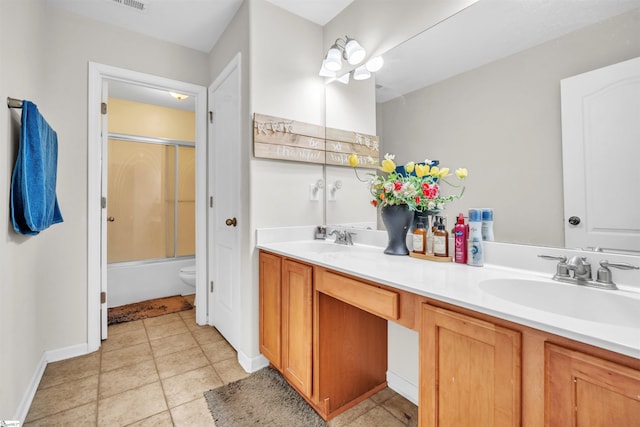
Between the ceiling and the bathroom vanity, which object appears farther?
the ceiling

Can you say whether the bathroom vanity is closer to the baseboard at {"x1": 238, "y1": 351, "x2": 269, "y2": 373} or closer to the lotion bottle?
the lotion bottle

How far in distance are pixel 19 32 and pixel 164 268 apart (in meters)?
2.52

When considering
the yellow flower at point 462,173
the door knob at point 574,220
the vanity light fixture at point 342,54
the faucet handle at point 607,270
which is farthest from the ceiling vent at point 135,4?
the faucet handle at point 607,270

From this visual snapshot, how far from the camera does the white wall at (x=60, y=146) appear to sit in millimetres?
1478

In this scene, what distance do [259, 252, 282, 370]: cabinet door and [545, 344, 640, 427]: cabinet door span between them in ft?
4.18

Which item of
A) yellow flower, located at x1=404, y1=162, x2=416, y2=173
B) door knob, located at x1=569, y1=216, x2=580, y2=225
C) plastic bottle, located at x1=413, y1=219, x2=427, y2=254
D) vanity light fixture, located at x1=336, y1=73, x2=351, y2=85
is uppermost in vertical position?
vanity light fixture, located at x1=336, y1=73, x2=351, y2=85

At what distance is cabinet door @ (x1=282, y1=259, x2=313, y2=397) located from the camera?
1457 millimetres

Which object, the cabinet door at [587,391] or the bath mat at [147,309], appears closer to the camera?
the cabinet door at [587,391]

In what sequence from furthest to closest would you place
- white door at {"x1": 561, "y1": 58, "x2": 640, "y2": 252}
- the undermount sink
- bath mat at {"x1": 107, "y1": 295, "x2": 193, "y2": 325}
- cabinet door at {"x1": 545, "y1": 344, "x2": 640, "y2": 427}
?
1. bath mat at {"x1": 107, "y1": 295, "x2": 193, "y2": 325}
2. white door at {"x1": 561, "y1": 58, "x2": 640, "y2": 252}
3. the undermount sink
4. cabinet door at {"x1": 545, "y1": 344, "x2": 640, "y2": 427}

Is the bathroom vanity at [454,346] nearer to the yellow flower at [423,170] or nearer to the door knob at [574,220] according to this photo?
the door knob at [574,220]

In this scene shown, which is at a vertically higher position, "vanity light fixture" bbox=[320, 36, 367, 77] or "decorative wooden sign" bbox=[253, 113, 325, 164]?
"vanity light fixture" bbox=[320, 36, 367, 77]

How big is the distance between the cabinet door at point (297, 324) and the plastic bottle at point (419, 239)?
544mm

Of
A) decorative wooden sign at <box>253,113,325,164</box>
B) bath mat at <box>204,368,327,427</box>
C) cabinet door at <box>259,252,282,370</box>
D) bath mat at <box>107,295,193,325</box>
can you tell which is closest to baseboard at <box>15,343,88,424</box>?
bath mat at <box>107,295,193,325</box>

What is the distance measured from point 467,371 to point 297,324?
935 mm
